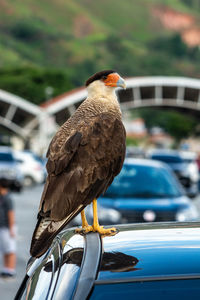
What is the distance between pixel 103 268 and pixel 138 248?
0.35 metres

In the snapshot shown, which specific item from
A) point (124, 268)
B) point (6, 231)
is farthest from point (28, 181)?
point (124, 268)

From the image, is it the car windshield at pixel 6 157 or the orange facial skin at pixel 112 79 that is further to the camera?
the car windshield at pixel 6 157

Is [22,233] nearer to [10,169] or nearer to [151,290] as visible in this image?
[151,290]

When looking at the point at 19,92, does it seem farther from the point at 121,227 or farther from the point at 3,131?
the point at 121,227

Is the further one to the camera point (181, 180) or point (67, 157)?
point (181, 180)

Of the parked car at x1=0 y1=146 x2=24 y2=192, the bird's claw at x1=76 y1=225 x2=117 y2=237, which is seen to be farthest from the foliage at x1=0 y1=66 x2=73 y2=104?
the bird's claw at x1=76 y1=225 x2=117 y2=237

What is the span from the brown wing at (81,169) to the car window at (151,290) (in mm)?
908

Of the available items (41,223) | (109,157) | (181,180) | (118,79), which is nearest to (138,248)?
(41,223)

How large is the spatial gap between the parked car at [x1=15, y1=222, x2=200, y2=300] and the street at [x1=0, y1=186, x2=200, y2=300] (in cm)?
577

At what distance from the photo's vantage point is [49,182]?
4.27 metres

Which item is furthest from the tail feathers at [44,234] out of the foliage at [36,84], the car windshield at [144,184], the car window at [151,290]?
the foliage at [36,84]

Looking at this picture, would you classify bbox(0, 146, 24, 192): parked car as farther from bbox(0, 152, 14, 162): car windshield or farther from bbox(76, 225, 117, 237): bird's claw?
bbox(76, 225, 117, 237): bird's claw

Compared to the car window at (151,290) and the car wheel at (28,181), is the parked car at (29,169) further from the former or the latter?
the car window at (151,290)

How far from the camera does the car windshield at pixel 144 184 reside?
1270cm
